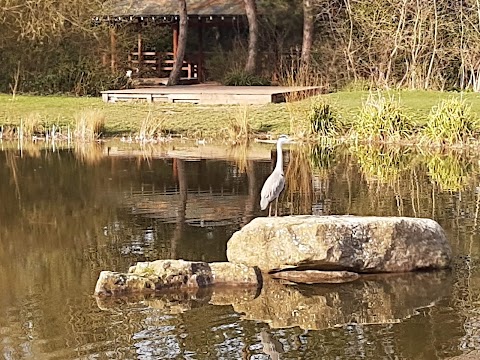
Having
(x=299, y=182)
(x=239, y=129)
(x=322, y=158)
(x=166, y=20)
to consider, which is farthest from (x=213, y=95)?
(x=299, y=182)

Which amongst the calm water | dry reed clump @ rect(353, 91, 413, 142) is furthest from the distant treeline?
the calm water

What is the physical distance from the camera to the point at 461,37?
2731 cm

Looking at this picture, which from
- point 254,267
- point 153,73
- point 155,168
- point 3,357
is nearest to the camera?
point 3,357

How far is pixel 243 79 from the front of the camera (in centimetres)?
3047

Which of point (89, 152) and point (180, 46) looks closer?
point (89, 152)

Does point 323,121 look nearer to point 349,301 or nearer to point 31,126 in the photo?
point 31,126

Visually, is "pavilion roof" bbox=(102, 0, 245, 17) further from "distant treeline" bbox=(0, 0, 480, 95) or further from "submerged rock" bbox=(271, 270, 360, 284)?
"submerged rock" bbox=(271, 270, 360, 284)

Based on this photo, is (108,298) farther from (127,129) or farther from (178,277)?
(127,129)

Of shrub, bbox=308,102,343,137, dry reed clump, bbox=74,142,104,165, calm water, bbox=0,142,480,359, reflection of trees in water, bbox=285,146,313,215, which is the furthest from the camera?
shrub, bbox=308,102,343,137

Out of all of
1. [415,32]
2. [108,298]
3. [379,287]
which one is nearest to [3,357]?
[108,298]

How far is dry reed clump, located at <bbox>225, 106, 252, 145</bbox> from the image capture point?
21.0 metres

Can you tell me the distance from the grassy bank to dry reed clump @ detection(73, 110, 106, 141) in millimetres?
284

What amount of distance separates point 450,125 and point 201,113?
21.5ft

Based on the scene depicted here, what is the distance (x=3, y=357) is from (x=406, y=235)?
3962 mm
